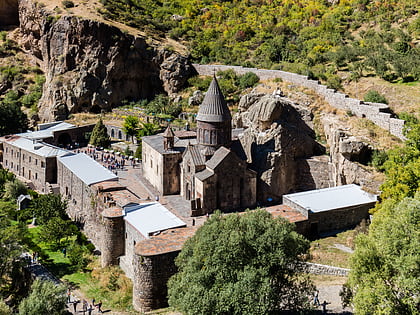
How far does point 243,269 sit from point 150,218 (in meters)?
11.9

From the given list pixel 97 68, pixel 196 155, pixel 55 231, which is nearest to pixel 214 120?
pixel 196 155

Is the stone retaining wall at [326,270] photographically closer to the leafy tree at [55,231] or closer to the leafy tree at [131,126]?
the leafy tree at [55,231]

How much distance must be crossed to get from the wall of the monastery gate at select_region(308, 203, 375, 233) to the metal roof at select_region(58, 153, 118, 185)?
1663 cm

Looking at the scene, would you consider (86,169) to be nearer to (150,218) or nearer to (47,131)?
(150,218)

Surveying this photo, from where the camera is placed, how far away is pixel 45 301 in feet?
72.2

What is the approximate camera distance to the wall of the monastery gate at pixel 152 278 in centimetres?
2325

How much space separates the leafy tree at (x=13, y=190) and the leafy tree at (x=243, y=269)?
26.0 metres

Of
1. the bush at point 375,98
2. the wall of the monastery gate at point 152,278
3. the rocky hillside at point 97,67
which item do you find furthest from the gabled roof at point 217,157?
the rocky hillside at point 97,67

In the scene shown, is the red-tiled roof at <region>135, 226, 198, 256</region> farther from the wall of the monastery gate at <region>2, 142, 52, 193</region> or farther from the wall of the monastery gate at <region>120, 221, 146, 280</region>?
the wall of the monastery gate at <region>2, 142, 52, 193</region>

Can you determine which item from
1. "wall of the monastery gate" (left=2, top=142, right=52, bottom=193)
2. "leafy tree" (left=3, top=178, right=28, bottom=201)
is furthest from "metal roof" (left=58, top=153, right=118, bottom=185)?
"leafy tree" (left=3, top=178, right=28, bottom=201)

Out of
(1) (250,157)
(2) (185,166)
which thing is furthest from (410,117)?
(2) (185,166)

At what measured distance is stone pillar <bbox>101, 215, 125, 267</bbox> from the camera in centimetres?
2850

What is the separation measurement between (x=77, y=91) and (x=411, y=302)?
5330 centimetres

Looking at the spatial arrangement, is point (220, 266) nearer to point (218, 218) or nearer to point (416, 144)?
point (218, 218)
